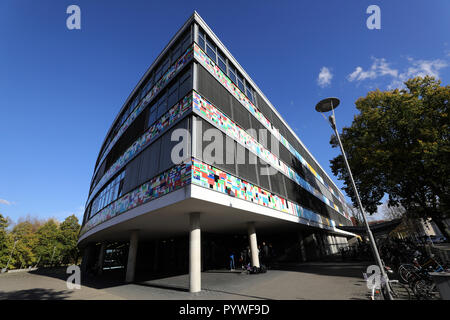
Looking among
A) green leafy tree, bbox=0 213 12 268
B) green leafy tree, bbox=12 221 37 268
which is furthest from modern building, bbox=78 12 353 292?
green leafy tree, bbox=12 221 37 268

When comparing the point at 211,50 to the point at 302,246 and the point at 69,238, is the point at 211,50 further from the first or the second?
the point at 69,238

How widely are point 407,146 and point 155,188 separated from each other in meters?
18.3

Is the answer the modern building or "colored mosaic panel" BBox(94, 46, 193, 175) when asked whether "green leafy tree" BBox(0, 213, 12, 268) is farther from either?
"colored mosaic panel" BBox(94, 46, 193, 175)

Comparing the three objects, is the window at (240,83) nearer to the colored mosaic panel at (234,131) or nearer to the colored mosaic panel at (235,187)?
the colored mosaic panel at (234,131)

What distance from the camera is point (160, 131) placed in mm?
11727

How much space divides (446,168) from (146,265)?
31992mm

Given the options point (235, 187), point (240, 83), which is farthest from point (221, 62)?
point (235, 187)

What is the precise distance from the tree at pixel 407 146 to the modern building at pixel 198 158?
19.4 feet

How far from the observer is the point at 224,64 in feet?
49.1

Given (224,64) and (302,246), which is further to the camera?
(302,246)

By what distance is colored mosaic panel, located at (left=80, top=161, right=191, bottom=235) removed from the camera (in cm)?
880

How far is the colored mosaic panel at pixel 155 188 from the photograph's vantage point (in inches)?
347
